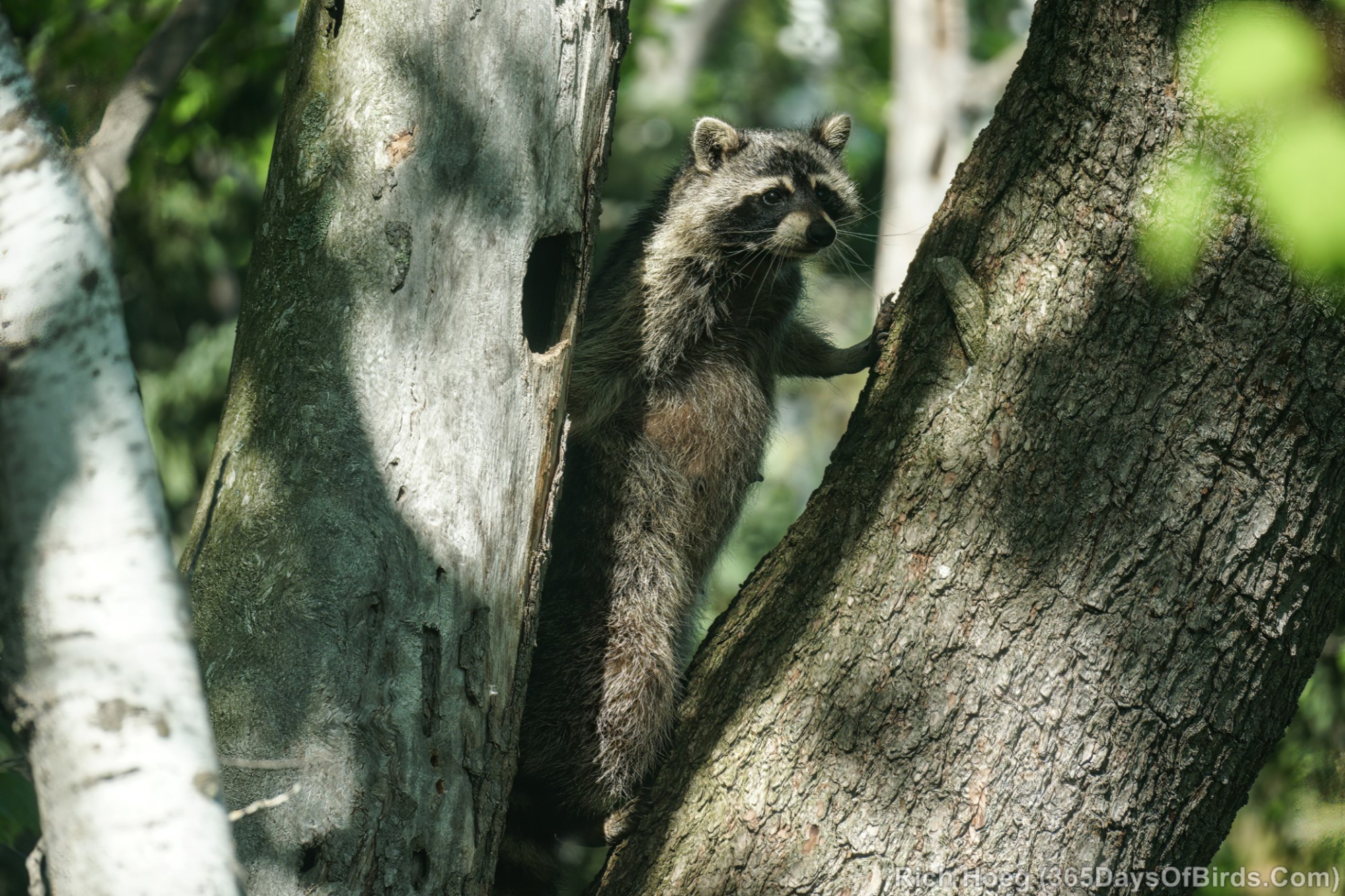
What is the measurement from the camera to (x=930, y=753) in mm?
2348

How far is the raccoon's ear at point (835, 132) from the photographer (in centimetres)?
512

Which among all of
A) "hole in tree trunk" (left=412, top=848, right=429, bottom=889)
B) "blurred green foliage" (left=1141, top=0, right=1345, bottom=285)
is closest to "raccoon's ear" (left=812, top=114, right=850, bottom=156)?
"blurred green foliage" (left=1141, top=0, right=1345, bottom=285)

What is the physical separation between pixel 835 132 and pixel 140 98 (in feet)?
10.9

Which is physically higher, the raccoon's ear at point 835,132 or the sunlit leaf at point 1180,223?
the sunlit leaf at point 1180,223

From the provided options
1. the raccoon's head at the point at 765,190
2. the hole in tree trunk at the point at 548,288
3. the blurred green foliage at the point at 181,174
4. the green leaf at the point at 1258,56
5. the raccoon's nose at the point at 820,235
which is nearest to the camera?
the green leaf at the point at 1258,56

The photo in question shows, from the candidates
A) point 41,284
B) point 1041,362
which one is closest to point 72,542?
point 41,284

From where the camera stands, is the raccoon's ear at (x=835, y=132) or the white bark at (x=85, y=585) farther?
the raccoon's ear at (x=835, y=132)

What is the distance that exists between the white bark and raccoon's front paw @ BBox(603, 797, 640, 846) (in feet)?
5.21

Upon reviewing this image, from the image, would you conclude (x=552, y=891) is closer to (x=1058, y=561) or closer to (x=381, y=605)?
(x=381, y=605)

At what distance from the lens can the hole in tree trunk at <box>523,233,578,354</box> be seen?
108 inches

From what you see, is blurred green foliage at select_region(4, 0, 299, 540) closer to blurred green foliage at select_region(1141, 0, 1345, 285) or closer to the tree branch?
the tree branch

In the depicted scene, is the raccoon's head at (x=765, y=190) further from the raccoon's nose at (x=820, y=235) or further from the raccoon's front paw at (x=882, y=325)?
the raccoon's front paw at (x=882, y=325)

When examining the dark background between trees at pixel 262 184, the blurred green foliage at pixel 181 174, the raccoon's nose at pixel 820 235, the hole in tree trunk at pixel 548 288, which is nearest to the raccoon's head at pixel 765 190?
the raccoon's nose at pixel 820 235

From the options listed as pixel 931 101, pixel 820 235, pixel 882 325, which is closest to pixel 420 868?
pixel 882 325
